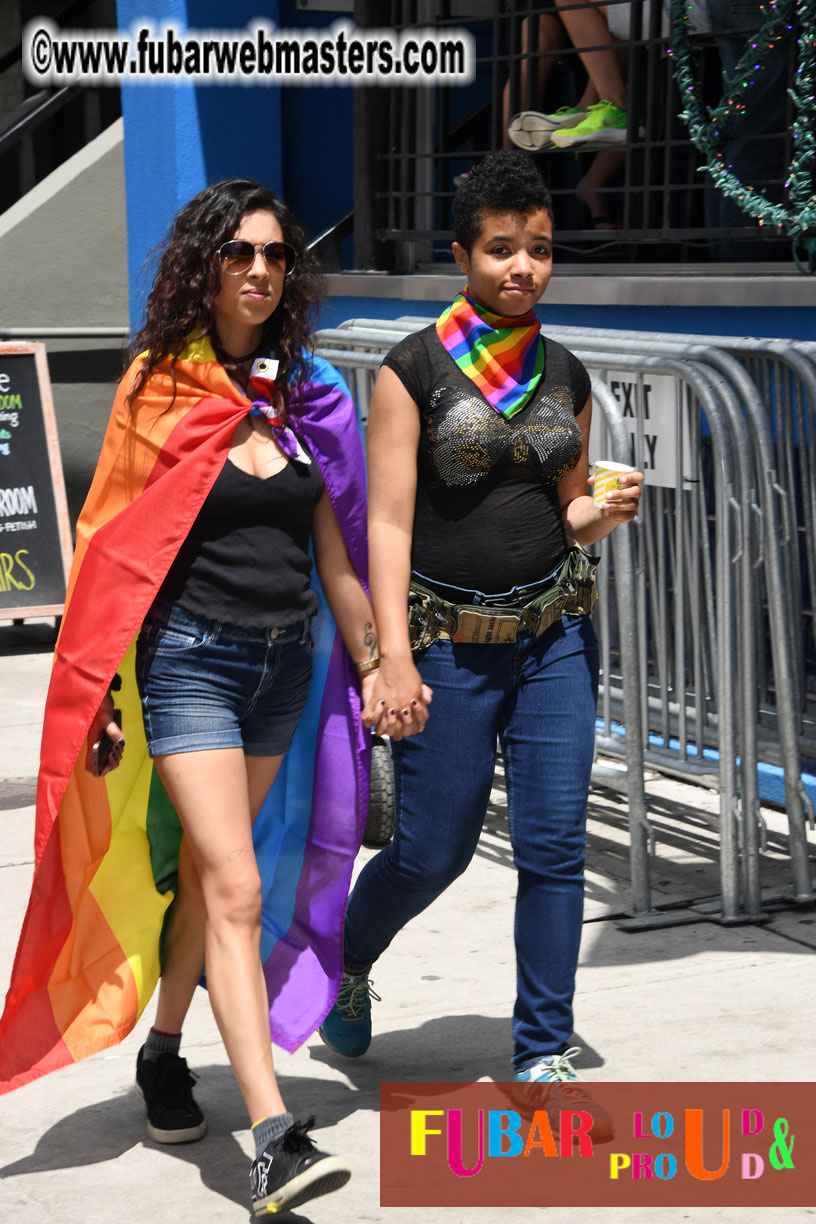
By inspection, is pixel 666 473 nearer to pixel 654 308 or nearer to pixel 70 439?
pixel 654 308

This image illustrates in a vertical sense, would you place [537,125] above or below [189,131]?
below

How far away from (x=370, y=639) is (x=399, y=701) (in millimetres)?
255

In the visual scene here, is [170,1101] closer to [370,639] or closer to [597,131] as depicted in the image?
[370,639]

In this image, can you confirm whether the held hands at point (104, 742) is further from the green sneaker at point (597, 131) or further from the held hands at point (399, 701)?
the green sneaker at point (597, 131)

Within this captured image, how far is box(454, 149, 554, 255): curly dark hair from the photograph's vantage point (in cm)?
361

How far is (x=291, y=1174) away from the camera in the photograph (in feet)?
10.3

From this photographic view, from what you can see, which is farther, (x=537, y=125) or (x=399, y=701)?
(x=537, y=125)

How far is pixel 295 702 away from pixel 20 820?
2.91 metres

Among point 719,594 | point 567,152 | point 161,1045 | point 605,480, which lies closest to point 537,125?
point 567,152

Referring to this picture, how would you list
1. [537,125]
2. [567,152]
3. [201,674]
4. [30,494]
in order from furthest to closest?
[30,494]
[567,152]
[537,125]
[201,674]

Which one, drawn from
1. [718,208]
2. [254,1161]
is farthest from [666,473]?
[254,1161]

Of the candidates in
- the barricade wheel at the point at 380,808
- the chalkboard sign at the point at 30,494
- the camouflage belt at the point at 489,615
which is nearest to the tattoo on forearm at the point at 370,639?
the camouflage belt at the point at 489,615

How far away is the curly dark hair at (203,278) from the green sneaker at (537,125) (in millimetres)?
4051

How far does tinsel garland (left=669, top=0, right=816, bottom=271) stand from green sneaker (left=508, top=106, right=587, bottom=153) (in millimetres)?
919
